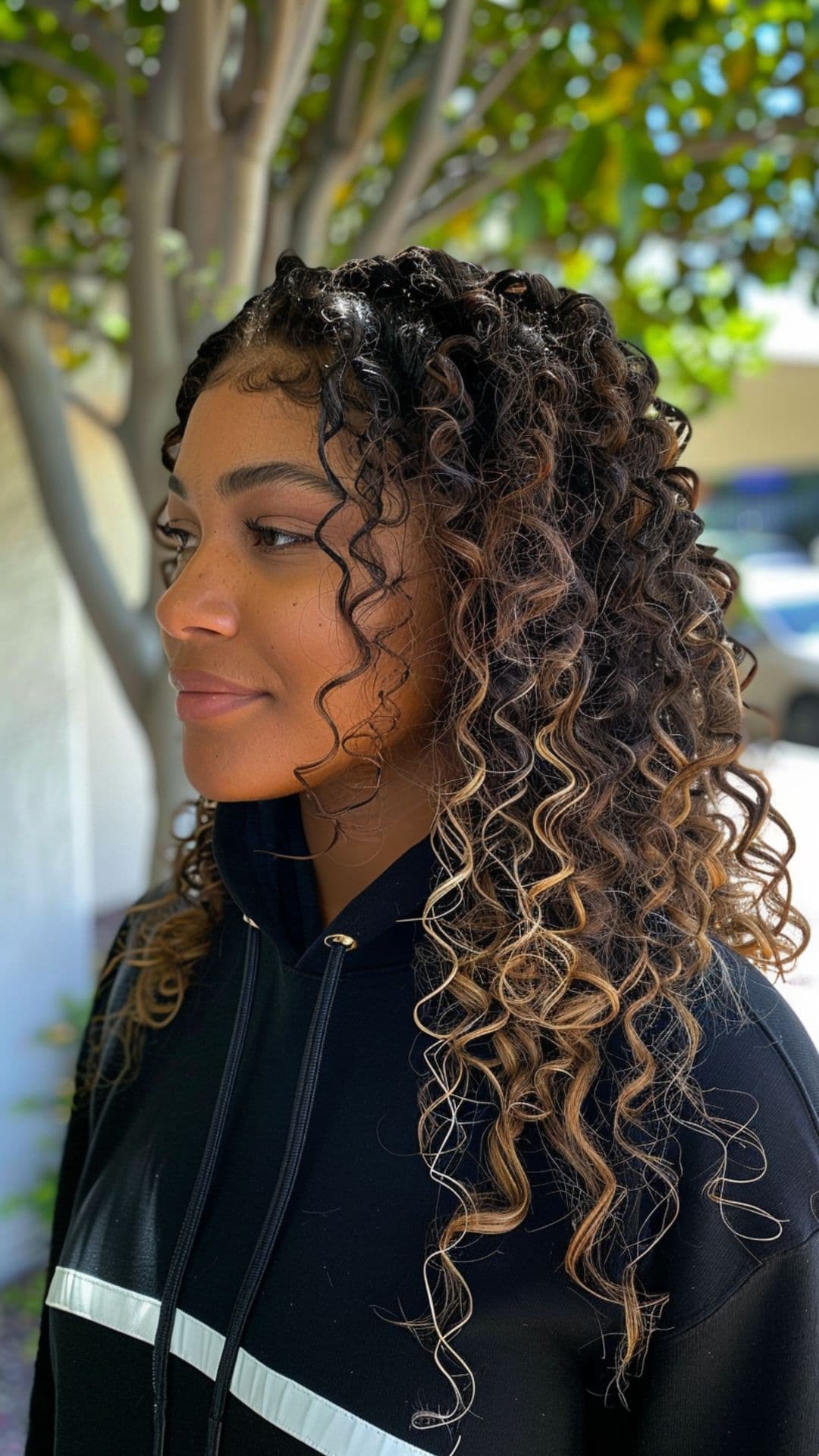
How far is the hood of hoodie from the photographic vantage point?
54.6 inches

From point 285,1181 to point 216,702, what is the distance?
19.1 inches

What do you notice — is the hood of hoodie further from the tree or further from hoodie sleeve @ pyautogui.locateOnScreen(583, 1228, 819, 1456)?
the tree

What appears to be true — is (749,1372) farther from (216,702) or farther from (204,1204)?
(216,702)

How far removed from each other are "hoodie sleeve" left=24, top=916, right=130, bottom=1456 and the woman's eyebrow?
0.73 meters

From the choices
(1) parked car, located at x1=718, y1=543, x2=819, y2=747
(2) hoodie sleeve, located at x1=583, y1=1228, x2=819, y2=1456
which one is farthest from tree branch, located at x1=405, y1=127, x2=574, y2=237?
(1) parked car, located at x1=718, y1=543, x2=819, y2=747

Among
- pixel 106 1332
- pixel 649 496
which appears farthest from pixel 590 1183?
pixel 649 496

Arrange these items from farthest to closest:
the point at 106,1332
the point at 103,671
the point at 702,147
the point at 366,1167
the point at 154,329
Result: the point at 103,671 < the point at 702,147 < the point at 154,329 < the point at 106,1332 < the point at 366,1167

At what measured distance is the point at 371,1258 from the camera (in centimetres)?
127

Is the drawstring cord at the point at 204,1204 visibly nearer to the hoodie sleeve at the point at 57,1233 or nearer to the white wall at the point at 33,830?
the hoodie sleeve at the point at 57,1233

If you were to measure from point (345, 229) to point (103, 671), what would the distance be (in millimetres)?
2891

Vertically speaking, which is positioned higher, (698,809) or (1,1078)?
(698,809)

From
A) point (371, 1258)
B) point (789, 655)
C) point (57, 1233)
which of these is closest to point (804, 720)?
point (789, 655)

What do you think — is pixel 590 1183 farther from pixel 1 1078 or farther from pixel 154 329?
pixel 1 1078

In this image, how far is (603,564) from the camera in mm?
1395
